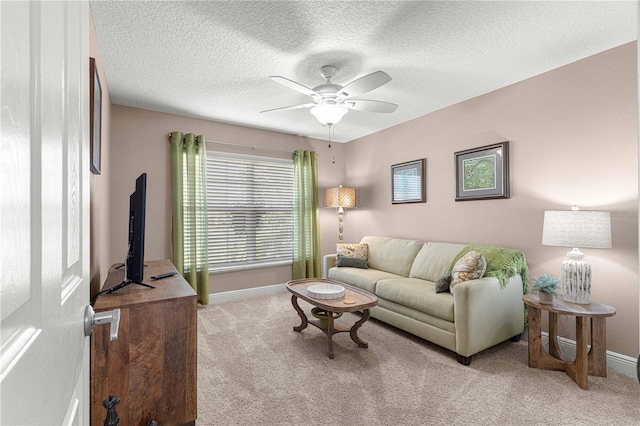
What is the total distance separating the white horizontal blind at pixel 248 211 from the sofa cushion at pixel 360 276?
112cm

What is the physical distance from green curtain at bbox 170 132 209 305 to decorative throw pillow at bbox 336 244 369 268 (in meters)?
1.85

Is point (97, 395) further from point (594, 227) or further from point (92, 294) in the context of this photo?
point (594, 227)

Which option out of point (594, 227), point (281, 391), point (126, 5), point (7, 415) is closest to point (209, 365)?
point (281, 391)

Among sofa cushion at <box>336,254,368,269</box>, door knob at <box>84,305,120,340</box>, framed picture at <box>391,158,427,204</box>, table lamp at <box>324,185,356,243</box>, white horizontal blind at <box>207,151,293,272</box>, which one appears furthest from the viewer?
table lamp at <box>324,185,356,243</box>

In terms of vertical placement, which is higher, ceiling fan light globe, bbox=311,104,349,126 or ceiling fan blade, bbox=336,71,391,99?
ceiling fan blade, bbox=336,71,391,99

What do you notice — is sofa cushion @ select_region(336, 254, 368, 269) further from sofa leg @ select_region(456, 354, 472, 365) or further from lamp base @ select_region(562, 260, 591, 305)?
lamp base @ select_region(562, 260, 591, 305)

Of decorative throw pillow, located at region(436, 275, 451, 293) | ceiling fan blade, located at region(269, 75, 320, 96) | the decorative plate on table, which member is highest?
ceiling fan blade, located at region(269, 75, 320, 96)

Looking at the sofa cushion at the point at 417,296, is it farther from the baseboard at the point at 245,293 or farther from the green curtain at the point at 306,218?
the baseboard at the point at 245,293

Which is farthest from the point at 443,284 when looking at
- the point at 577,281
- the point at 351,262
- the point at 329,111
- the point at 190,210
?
the point at 190,210

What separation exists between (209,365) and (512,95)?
3.90m

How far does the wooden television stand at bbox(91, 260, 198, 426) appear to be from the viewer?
143cm

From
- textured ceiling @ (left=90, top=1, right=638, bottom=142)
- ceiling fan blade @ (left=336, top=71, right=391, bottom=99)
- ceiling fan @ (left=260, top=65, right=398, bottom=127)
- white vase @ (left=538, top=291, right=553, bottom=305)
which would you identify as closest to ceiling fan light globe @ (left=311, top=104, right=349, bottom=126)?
ceiling fan @ (left=260, top=65, right=398, bottom=127)

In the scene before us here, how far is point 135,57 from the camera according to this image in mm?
2551

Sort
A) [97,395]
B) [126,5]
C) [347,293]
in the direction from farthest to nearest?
[347,293] < [126,5] < [97,395]
